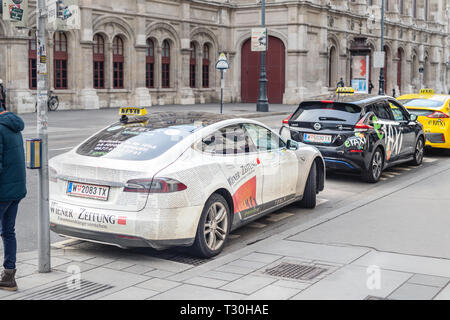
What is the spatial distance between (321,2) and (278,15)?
3.79m

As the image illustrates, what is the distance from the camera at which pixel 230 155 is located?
23.5ft

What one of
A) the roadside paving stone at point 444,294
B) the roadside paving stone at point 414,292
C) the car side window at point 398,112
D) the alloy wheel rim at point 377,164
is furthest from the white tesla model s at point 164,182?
the car side window at point 398,112

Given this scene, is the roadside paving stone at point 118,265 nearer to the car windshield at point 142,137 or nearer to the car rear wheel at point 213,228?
the car rear wheel at point 213,228

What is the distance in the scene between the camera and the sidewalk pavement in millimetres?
5367

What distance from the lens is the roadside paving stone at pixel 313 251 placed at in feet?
21.6

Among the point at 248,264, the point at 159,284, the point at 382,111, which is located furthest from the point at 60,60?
the point at 159,284

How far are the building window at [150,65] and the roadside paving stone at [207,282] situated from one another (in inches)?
1285

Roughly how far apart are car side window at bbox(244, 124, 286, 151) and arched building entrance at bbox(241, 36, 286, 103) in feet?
117

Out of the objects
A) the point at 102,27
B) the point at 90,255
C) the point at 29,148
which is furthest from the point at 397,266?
the point at 102,27

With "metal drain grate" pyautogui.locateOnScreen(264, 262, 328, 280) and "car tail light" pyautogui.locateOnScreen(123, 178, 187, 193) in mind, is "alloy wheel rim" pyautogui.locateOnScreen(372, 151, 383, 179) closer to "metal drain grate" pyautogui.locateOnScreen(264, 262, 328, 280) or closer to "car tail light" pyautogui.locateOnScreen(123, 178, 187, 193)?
"metal drain grate" pyautogui.locateOnScreen(264, 262, 328, 280)

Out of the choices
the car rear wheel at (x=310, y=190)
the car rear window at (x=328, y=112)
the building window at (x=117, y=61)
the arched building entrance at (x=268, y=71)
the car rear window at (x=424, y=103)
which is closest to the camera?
the car rear wheel at (x=310, y=190)

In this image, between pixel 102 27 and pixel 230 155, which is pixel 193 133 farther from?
pixel 102 27

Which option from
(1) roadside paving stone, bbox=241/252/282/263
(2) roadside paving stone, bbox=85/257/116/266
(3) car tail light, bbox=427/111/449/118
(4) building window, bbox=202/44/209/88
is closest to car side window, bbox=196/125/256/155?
(1) roadside paving stone, bbox=241/252/282/263

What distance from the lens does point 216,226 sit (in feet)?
22.0
